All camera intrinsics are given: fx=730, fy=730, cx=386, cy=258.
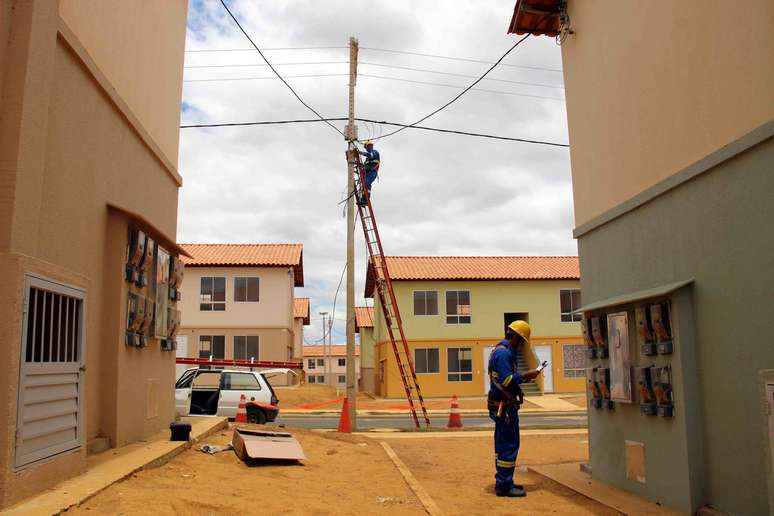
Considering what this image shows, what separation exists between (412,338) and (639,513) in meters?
30.0

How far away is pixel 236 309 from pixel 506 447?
1186 inches

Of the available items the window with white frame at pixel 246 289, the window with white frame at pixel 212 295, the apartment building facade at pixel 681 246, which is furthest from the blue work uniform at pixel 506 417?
the window with white frame at pixel 212 295

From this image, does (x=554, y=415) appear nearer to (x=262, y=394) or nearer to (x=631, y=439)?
(x=262, y=394)

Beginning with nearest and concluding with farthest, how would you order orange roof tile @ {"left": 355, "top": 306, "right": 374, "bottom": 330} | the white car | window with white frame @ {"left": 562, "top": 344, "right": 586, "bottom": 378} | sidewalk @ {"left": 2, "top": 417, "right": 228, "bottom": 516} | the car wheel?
sidewalk @ {"left": 2, "top": 417, "right": 228, "bottom": 516} < the car wheel < the white car < window with white frame @ {"left": 562, "top": 344, "right": 586, "bottom": 378} < orange roof tile @ {"left": 355, "top": 306, "right": 374, "bottom": 330}

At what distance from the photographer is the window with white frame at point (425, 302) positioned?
124ft

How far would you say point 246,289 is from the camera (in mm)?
37531

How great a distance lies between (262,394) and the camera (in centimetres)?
1909

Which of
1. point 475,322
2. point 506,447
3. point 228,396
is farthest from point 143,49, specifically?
point 475,322

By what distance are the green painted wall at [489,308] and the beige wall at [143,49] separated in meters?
25.6

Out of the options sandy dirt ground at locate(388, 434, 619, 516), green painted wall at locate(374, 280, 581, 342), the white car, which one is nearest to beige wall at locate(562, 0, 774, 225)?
sandy dirt ground at locate(388, 434, 619, 516)

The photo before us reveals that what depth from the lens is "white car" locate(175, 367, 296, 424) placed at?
738 inches

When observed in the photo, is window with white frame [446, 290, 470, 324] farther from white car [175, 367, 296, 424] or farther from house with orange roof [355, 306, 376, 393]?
white car [175, 367, 296, 424]

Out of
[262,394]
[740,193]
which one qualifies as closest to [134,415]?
[740,193]

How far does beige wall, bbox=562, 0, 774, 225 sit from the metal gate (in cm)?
633
